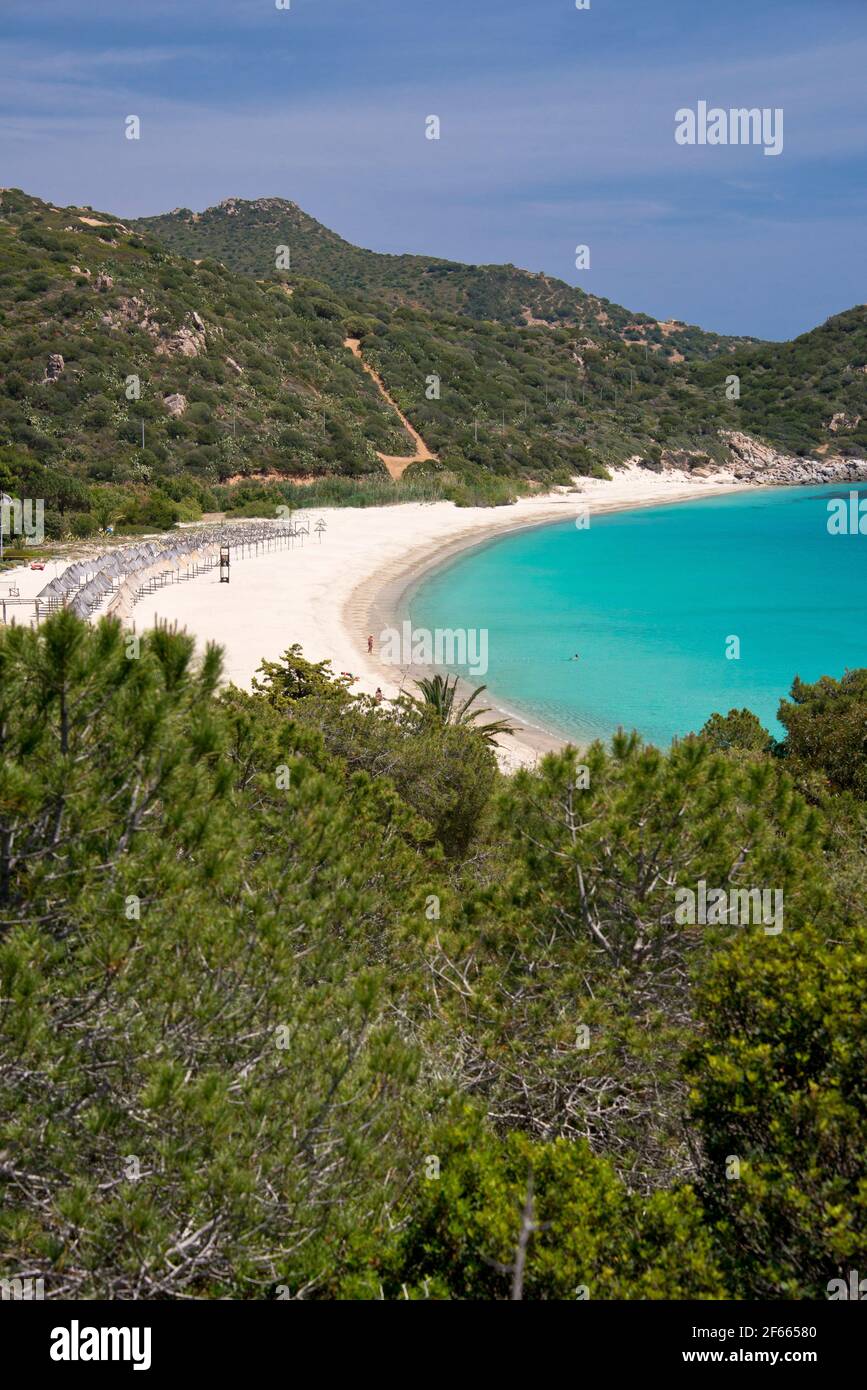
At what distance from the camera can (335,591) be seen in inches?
1207

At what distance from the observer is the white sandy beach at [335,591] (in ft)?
72.3

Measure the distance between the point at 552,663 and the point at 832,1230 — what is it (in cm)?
2331

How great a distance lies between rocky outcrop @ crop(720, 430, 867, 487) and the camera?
3351 inches

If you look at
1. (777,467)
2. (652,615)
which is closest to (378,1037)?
(652,615)

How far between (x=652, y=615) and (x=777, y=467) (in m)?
58.5

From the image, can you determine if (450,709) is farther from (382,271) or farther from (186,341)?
(382,271)

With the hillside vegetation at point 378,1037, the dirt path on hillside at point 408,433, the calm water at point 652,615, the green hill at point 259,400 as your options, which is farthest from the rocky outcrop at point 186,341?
the hillside vegetation at point 378,1037

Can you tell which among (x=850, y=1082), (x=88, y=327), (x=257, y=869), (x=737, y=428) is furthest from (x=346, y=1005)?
(x=737, y=428)

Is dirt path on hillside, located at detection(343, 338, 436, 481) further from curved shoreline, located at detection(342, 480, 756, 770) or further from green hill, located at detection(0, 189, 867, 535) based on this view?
curved shoreline, located at detection(342, 480, 756, 770)

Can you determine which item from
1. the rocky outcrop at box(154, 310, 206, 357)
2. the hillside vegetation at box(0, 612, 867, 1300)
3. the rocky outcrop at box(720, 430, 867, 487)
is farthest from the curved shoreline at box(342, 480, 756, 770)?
the rocky outcrop at box(720, 430, 867, 487)

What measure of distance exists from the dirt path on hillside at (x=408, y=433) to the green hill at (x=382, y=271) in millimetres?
41085

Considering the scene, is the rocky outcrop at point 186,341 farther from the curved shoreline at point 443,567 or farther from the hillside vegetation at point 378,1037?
the hillside vegetation at point 378,1037

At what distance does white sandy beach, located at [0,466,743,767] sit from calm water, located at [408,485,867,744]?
1.62m

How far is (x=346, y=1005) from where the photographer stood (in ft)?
15.1
